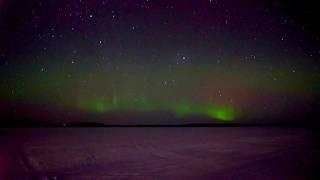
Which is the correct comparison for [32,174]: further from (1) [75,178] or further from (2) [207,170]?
(2) [207,170]

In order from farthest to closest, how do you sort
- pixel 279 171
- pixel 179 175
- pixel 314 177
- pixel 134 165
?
pixel 134 165, pixel 279 171, pixel 179 175, pixel 314 177

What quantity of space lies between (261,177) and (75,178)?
458cm

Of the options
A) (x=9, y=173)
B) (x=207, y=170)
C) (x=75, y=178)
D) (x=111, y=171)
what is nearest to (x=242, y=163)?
(x=207, y=170)

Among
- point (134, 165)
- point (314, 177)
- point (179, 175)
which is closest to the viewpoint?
point (314, 177)

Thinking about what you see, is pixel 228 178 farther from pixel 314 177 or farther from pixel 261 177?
pixel 314 177

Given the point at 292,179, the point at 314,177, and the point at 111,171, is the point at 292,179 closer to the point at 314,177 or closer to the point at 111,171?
the point at 314,177

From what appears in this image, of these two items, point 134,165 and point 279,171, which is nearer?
→ point 279,171

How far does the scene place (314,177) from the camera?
382 inches

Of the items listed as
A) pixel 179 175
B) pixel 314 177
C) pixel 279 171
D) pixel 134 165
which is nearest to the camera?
pixel 314 177

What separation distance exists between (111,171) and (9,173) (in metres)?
2.75

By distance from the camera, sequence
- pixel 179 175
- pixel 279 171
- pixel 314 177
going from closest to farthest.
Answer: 1. pixel 314 177
2. pixel 179 175
3. pixel 279 171

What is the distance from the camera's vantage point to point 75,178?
10117 millimetres

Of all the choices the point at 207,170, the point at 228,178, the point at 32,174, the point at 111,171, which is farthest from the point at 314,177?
the point at 32,174

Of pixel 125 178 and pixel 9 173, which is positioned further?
pixel 9 173
